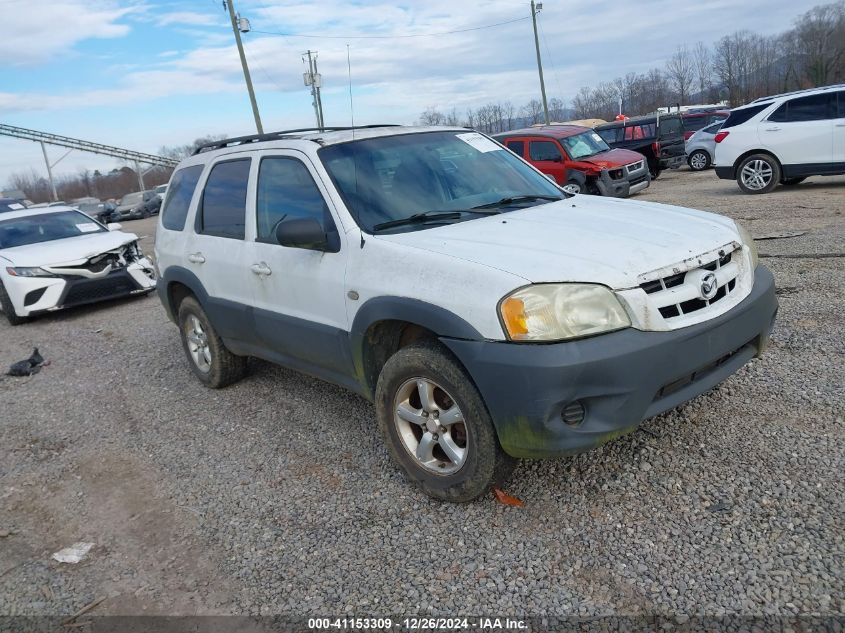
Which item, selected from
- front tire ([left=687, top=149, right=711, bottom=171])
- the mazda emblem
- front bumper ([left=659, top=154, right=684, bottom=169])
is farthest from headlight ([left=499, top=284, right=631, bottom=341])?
front tire ([left=687, top=149, right=711, bottom=171])

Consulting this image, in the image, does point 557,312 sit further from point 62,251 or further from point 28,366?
point 62,251

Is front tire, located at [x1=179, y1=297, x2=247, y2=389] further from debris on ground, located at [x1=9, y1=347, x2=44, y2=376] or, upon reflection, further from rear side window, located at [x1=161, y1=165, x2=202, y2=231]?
debris on ground, located at [x1=9, y1=347, x2=44, y2=376]

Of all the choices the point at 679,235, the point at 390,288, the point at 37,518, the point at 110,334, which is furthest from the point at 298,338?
the point at 110,334

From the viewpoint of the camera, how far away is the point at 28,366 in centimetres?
692

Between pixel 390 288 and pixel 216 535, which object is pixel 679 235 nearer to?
pixel 390 288

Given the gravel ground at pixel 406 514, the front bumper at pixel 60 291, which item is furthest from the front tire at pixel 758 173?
the front bumper at pixel 60 291

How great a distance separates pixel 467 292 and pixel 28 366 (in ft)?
19.0

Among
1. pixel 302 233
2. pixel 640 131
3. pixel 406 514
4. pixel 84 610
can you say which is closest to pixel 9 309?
pixel 302 233

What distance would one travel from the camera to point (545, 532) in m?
3.06

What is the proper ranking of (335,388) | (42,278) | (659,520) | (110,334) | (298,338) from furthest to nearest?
(42,278) < (110,334) < (335,388) < (298,338) < (659,520)

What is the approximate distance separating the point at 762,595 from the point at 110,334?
751 centimetres

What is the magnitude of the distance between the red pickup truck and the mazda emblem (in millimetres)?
11176

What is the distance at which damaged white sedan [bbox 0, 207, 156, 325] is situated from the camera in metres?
8.91

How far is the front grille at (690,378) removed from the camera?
3.01 meters
